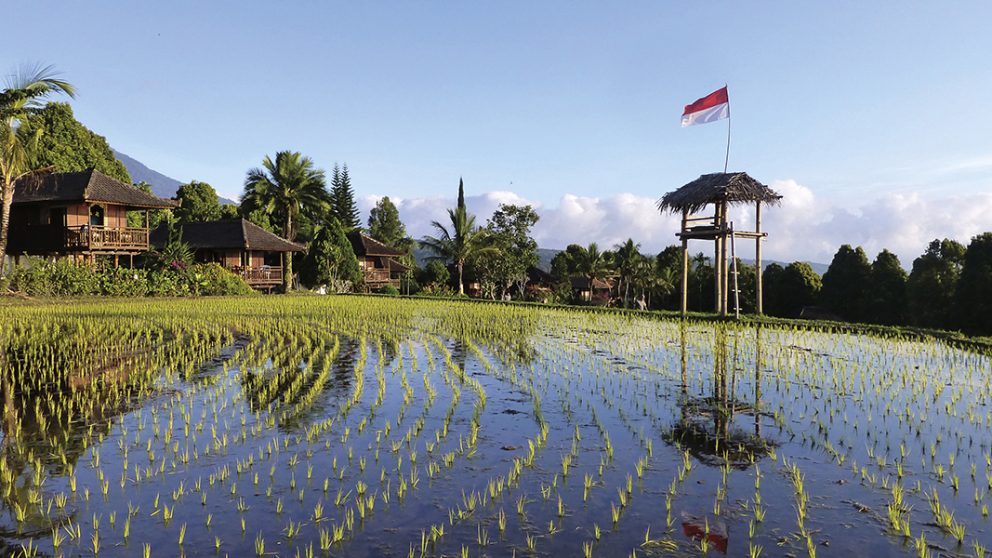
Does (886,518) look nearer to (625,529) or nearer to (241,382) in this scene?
(625,529)

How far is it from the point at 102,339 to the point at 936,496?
1488cm

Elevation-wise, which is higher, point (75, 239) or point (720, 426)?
point (75, 239)

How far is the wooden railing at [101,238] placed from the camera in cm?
2805

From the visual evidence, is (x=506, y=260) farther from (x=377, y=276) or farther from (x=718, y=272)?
(x=718, y=272)

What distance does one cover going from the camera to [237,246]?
3575 centimetres

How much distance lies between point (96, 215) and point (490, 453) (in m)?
31.6

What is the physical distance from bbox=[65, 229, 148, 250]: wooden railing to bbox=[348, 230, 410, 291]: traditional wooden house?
14452 mm

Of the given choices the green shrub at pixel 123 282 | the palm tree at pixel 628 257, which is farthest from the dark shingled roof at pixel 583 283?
the green shrub at pixel 123 282

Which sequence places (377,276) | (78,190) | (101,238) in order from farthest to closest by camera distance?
1. (377,276)
2. (78,190)
3. (101,238)

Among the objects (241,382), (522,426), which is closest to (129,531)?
(522,426)

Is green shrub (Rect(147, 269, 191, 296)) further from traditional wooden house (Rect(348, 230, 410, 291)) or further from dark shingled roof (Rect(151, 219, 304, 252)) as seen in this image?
traditional wooden house (Rect(348, 230, 410, 291))

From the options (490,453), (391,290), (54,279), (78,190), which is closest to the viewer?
(490,453)

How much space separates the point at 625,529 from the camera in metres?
4.57

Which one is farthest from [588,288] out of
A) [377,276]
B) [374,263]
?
[377,276]
